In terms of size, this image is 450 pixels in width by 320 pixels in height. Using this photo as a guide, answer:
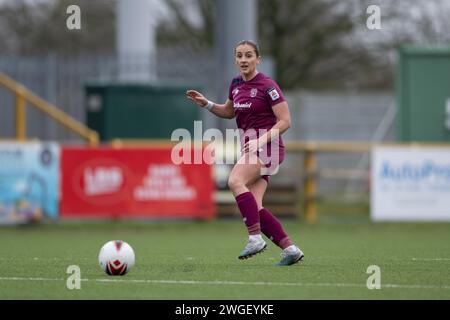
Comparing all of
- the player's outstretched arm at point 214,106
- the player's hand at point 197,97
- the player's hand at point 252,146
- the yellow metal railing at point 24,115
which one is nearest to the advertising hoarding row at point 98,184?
the yellow metal railing at point 24,115

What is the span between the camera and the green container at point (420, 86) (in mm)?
22703

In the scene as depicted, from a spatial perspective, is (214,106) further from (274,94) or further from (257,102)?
(274,94)

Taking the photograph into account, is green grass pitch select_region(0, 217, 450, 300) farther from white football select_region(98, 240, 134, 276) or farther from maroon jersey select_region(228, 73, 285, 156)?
maroon jersey select_region(228, 73, 285, 156)

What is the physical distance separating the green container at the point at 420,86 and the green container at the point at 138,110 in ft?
15.6

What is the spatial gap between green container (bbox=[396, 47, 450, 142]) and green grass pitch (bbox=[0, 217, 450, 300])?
194 inches

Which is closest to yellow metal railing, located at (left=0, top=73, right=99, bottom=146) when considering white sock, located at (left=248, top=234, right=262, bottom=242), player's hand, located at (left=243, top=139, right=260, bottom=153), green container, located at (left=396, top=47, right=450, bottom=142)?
green container, located at (left=396, top=47, right=450, bottom=142)

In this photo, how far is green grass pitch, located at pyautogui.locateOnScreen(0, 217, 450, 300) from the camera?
Result: 27.5ft

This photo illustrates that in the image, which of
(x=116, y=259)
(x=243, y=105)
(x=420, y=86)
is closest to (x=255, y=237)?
(x=243, y=105)

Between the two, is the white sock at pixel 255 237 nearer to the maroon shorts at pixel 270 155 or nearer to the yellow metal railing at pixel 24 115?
the maroon shorts at pixel 270 155

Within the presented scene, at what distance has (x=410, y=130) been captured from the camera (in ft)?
74.6

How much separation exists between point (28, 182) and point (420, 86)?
8.78 meters

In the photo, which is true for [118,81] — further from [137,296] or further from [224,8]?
[137,296]

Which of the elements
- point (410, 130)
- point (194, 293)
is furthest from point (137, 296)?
point (410, 130)
